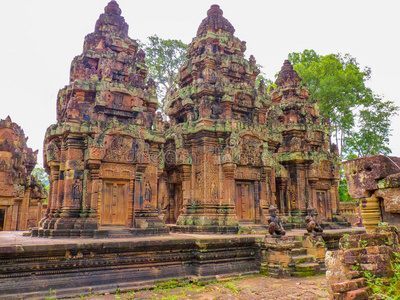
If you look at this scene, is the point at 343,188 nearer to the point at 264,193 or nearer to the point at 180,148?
the point at 264,193

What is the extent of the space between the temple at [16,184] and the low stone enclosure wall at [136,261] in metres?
7.36

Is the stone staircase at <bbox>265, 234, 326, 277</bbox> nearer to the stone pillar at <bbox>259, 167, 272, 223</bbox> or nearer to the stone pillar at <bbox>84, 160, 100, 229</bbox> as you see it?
the stone pillar at <bbox>259, 167, 272, 223</bbox>

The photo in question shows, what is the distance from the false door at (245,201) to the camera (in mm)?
11141

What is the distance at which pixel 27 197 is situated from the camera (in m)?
15.8

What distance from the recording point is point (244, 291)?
6613 millimetres

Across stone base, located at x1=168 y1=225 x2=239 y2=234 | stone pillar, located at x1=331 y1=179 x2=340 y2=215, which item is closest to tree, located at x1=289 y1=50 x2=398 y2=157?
stone pillar, located at x1=331 y1=179 x2=340 y2=215

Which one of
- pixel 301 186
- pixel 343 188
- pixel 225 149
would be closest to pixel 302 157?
pixel 301 186

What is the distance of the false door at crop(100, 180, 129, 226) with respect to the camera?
855 centimetres

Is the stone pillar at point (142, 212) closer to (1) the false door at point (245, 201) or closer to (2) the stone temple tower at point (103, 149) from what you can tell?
(2) the stone temple tower at point (103, 149)

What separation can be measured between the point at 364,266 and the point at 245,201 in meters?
7.31

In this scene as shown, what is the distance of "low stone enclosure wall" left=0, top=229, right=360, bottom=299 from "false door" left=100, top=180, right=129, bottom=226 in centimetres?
145

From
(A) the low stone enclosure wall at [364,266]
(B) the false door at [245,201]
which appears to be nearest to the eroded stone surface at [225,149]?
(B) the false door at [245,201]

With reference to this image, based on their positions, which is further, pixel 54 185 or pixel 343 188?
pixel 343 188

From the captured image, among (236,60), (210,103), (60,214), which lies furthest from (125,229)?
(236,60)
